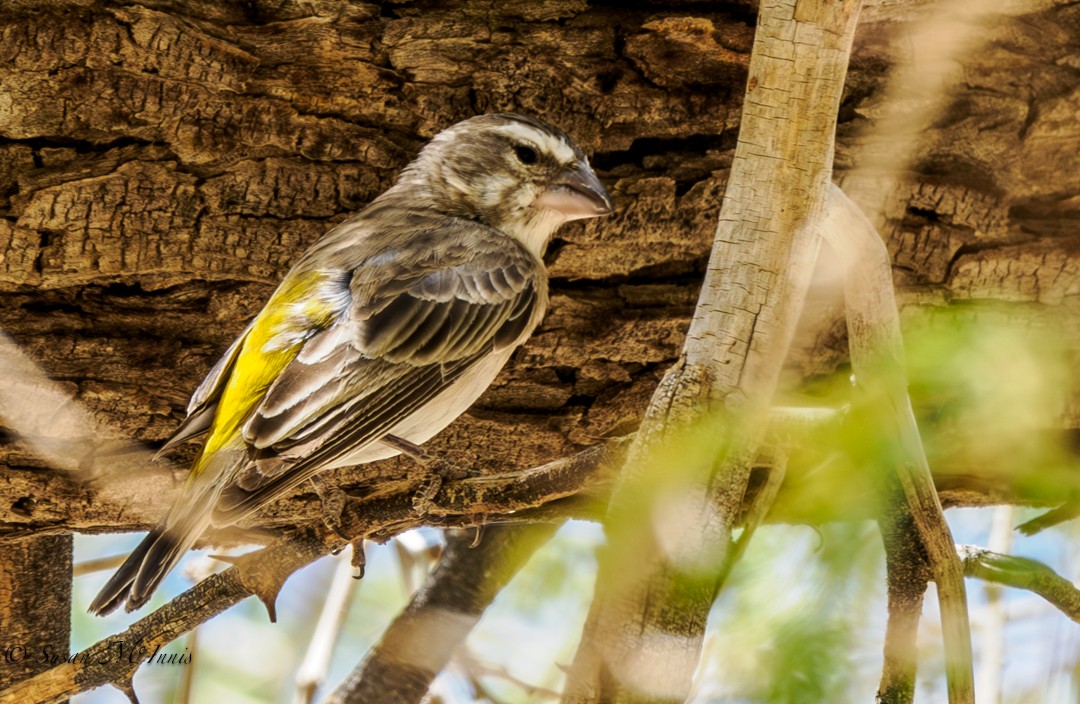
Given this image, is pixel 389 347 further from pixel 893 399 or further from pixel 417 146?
pixel 893 399

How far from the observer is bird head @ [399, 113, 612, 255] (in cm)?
387

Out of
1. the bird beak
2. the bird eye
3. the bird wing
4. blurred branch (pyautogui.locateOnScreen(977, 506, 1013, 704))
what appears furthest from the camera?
the bird eye

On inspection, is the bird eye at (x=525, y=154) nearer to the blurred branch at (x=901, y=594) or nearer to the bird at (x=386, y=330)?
the bird at (x=386, y=330)

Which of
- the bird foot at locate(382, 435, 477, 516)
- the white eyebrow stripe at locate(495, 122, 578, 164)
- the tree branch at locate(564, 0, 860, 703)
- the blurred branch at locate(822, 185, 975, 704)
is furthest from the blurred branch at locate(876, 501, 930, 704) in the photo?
the white eyebrow stripe at locate(495, 122, 578, 164)

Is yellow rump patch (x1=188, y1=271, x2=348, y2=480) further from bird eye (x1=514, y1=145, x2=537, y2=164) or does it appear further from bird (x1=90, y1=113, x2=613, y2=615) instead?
bird eye (x1=514, y1=145, x2=537, y2=164)

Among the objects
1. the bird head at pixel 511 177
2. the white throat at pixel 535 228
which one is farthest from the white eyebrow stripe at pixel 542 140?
the white throat at pixel 535 228

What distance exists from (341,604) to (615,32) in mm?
2629

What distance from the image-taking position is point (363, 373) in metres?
3.59

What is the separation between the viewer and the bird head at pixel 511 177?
152 inches

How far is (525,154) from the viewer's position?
4043 millimetres

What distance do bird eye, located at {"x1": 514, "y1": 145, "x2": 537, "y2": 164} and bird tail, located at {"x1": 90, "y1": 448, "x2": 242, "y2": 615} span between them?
148 centimetres

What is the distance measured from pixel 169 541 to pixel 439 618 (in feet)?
6.02

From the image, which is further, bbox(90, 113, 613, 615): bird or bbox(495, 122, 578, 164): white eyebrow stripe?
bbox(495, 122, 578, 164): white eyebrow stripe

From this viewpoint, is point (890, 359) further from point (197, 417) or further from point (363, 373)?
point (197, 417)
